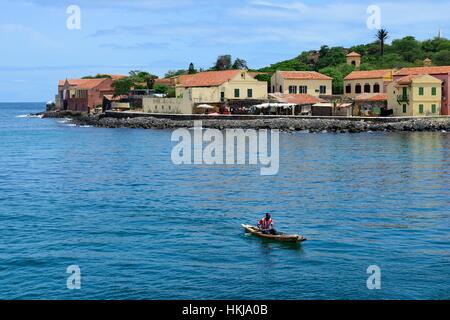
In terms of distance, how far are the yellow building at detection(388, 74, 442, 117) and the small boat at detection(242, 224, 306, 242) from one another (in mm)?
67115

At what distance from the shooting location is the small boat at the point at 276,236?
28.1 m

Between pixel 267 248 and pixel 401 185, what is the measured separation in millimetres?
18135

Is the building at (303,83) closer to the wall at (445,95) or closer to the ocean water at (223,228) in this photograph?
the wall at (445,95)

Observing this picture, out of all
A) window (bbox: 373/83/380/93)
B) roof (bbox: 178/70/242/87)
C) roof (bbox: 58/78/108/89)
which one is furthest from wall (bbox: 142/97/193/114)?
roof (bbox: 58/78/108/89)

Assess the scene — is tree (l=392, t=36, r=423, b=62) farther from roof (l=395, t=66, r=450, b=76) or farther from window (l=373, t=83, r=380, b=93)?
roof (l=395, t=66, r=450, b=76)

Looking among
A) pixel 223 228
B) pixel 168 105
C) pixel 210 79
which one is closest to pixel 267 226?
pixel 223 228

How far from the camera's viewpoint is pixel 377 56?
14925 cm

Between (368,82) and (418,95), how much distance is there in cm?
1614

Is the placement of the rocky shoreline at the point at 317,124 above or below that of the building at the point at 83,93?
below

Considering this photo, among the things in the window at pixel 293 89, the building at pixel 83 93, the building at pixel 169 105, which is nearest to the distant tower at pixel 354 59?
the window at pixel 293 89

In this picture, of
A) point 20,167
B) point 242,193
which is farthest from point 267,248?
point 20,167

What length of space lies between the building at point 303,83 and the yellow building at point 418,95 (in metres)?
16.7
